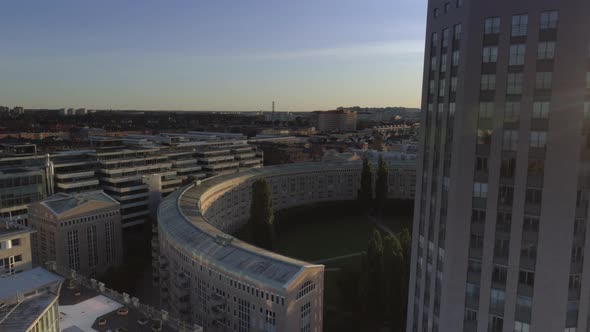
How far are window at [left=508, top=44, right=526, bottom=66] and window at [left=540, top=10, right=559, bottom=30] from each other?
6.01ft

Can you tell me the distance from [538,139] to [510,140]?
1863 millimetres

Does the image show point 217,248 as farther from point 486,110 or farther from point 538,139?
point 538,139

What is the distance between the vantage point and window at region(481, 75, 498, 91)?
33656 mm

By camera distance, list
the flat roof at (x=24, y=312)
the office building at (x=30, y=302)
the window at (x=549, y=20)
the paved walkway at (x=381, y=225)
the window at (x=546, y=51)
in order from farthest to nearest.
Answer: the paved walkway at (x=381, y=225) → the window at (x=546, y=51) → the window at (x=549, y=20) → the office building at (x=30, y=302) → the flat roof at (x=24, y=312)

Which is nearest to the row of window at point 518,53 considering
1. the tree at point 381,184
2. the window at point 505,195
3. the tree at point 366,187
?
the window at point 505,195

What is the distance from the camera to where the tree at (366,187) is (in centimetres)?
11253

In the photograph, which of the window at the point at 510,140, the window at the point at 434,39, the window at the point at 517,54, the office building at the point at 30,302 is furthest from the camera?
the window at the point at 434,39

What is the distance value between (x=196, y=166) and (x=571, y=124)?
10565 centimetres

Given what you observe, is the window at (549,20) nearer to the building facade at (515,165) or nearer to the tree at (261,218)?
the building facade at (515,165)

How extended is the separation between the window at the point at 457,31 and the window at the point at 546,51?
19.9 ft

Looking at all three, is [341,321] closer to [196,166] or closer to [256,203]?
[256,203]

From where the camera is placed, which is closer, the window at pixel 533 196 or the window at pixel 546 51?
the window at pixel 546 51

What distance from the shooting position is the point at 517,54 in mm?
32719

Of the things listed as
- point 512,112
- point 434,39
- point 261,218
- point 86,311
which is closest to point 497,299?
point 512,112
